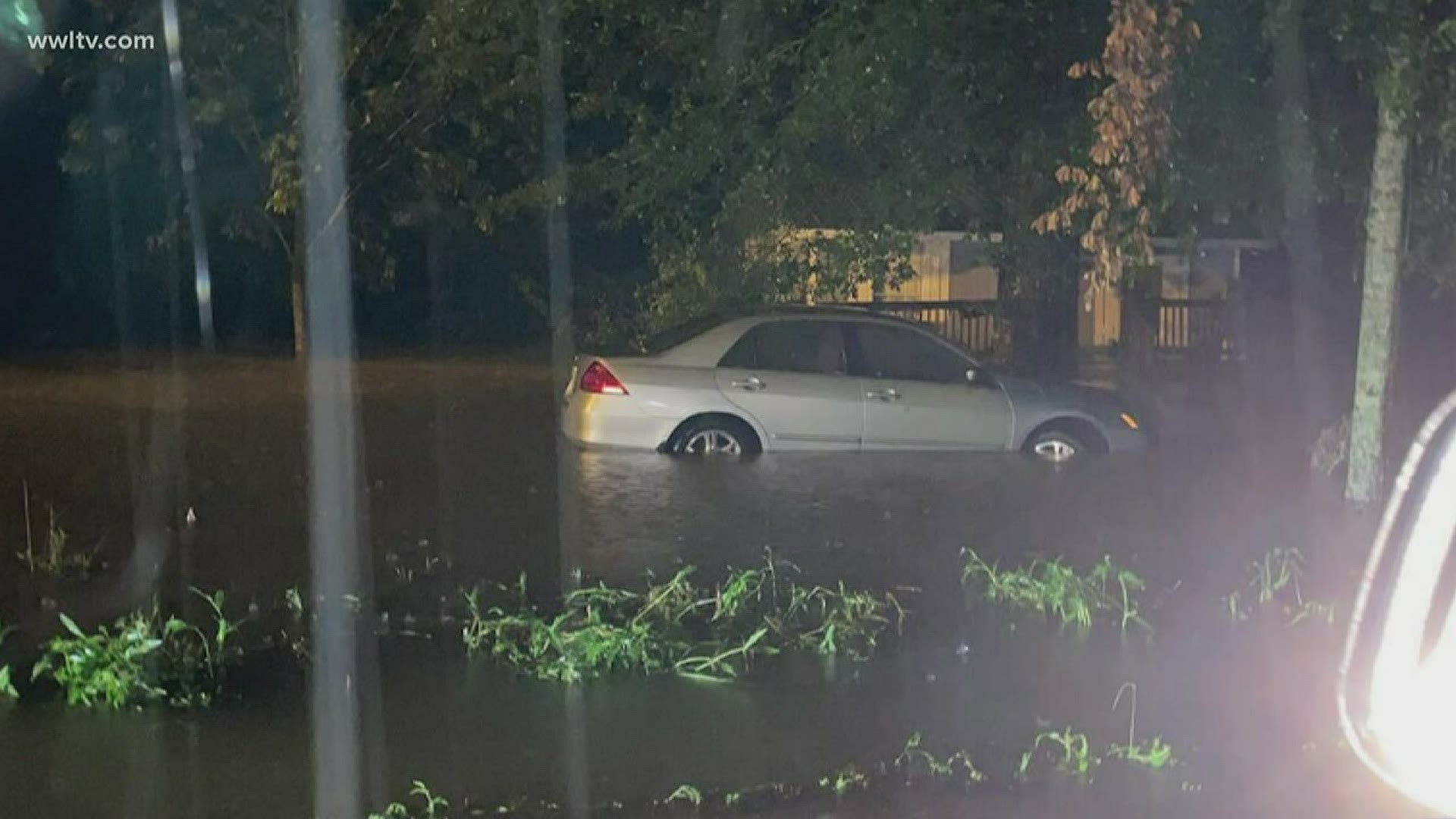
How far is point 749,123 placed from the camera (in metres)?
16.4

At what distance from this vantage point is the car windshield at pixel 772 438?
7.13m

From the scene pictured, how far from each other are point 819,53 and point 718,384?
112 inches

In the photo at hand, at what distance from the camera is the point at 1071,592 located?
9.57m

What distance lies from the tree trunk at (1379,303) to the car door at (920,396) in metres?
4.24

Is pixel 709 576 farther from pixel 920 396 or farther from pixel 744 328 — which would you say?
pixel 920 396

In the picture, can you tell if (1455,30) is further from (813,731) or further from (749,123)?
(749,123)

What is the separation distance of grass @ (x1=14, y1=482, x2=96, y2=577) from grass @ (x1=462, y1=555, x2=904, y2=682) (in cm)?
233

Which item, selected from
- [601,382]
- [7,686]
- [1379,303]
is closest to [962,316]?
[601,382]

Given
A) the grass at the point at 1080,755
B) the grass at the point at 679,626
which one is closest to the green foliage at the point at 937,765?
the grass at the point at 1080,755

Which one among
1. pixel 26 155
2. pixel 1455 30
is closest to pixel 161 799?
pixel 1455 30

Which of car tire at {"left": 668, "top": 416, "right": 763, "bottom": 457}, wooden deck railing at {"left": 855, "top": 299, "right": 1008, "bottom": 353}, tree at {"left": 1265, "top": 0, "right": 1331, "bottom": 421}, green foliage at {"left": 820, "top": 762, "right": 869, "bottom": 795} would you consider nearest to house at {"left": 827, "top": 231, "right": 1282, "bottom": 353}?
wooden deck railing at {"left": 855, "top": 299, "right": 1008, "bottom": 353}

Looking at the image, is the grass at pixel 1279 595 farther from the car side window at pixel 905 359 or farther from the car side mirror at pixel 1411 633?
the car side window at pixel 905 359

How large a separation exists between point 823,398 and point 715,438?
37.5 inches

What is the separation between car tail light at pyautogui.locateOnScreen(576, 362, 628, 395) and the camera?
15.1 metres
